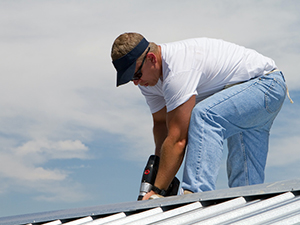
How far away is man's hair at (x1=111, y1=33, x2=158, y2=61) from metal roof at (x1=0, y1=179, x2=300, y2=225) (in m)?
1.22

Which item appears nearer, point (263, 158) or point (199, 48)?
point (199, 48)

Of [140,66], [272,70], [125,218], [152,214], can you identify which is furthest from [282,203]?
[272,70]

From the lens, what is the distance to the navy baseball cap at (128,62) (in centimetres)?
334

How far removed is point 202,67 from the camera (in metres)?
3.45

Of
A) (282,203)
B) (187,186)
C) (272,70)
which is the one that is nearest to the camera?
(282,203)

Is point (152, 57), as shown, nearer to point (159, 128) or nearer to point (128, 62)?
point (128, 62)

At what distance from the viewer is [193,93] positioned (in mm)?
3328

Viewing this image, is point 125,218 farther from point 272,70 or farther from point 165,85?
point 272,70

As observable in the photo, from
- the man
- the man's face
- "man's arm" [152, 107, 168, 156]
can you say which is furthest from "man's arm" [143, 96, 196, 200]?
"man's arm" [152, 107, 168, 156]

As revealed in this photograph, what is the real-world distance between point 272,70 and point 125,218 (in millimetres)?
2110

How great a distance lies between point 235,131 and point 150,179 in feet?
2.84

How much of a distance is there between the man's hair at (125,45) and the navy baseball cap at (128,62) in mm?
25

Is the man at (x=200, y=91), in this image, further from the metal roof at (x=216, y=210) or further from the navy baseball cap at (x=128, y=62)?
the metal roof at (x=216, y=210)

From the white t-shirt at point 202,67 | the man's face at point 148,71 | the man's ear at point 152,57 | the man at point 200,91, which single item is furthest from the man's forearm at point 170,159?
the man's ear at point 152,57
